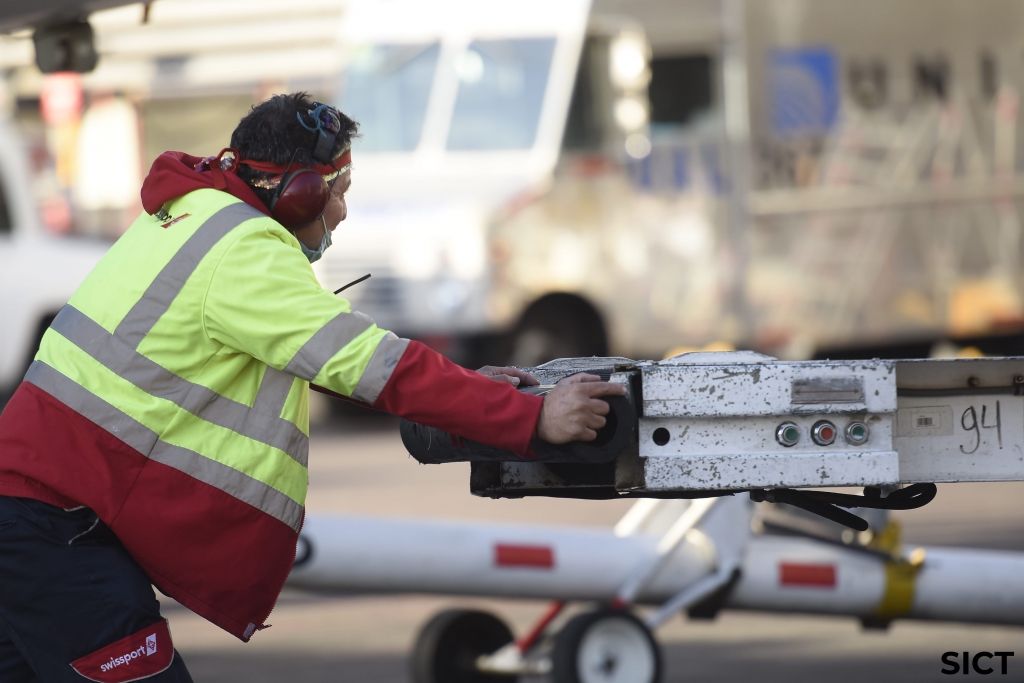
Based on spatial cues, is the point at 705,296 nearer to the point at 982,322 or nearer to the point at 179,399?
the point at 982,322

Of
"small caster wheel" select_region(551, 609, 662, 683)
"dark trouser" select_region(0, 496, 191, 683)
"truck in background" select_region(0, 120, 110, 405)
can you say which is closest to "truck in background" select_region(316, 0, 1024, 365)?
"truck in background" select_region(0, 120, 110, 405)

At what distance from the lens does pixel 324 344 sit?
8.91 feet

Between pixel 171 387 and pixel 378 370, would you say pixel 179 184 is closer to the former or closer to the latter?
pixel 171 387

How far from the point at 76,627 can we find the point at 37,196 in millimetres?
10697

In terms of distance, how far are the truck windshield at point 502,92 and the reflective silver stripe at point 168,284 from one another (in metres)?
9.45

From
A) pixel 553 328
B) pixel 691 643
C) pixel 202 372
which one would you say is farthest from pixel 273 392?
pixel 553 328

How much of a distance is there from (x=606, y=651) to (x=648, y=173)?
25.5ft

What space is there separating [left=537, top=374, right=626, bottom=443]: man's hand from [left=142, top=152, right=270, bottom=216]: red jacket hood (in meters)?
0.71

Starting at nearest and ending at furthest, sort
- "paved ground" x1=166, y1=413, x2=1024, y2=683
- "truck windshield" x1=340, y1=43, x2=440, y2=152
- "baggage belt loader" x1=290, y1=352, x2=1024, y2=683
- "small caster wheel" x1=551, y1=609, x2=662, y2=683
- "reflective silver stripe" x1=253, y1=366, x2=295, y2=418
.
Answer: "reflective silver stripe" x1=253, y1=366, x2=295, y2=418 → "small caster wheel" x1=551, y1=609, x2=662, y2=683 → "baggage belt loader" x1=290, y1=352, x2=1024, y2=683 → "paved ground" x1=166, y1=413, x2=1024, y2=683 → "truck windshield" x1=340, y1=43, x2=440, y2=152

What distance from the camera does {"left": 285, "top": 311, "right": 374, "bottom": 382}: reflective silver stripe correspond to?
2717mm

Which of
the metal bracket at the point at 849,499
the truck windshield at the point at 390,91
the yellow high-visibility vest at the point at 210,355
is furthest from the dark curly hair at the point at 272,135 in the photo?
the truck windshield at the point at 390,91

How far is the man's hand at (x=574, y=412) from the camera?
9.08 feet

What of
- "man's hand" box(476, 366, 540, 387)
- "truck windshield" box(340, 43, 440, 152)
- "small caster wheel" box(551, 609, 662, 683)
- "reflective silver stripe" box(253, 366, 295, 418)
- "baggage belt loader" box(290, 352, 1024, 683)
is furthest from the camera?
"truck windshield" box(340, 43, 440, 152)

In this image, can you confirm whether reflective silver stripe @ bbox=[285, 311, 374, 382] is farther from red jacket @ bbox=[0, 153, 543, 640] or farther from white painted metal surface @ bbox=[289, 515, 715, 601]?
white painted metal surface @ bbox=[289, 515, 715, 601]
